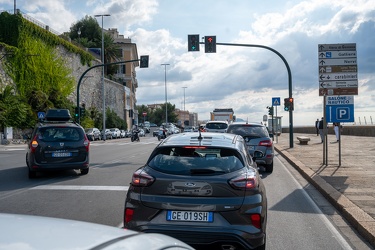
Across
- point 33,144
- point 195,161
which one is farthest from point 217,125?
point 195,161

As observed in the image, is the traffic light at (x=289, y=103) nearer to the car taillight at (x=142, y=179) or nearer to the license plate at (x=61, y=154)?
the license plate at (x=61, y=154)

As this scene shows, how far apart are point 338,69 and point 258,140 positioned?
134 inches

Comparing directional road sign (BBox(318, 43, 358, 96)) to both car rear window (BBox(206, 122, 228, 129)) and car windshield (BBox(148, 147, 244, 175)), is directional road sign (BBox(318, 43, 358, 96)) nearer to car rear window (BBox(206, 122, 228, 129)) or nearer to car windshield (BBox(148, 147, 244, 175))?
car windshield (BBox(148, 147, 244, 175))

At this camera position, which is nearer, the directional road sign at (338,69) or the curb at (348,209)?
the curb at (348,209)

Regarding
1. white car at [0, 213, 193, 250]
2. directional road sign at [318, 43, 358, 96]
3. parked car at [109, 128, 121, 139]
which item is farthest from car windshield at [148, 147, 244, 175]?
parked car at [109, 128, 121, 139]

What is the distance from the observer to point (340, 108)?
14547 millimetres

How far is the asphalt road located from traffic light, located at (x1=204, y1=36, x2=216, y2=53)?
11.6 metres

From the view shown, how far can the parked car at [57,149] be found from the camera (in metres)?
13.5

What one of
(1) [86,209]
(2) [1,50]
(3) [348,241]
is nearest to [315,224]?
(3) [348,241]

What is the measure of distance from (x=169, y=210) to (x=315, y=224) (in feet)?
10.6

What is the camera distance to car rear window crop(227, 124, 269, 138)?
50.3 feet

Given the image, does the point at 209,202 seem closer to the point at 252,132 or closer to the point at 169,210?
the point at 169,210

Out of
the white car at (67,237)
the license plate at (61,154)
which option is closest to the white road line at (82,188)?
the license plate at (61,154)

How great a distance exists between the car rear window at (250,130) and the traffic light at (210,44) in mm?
10269
